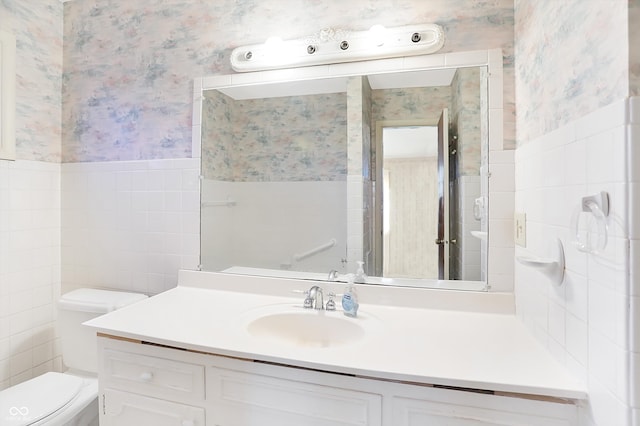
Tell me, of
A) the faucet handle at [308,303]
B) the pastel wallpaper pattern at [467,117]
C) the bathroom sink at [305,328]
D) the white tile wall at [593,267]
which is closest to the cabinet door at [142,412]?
the bathroom sink at [305,328]

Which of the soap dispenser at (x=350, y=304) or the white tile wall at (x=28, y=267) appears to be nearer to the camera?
the soap dispenser at (x=350, y=304)

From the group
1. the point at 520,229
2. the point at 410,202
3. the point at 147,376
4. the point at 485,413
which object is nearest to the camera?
the point at 485,413

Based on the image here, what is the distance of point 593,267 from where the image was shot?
0.73 metres

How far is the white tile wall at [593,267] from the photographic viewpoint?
0.63 meters

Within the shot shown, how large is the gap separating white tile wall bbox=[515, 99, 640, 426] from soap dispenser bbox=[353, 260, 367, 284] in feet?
2.11

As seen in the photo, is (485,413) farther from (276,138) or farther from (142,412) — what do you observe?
(276,138)

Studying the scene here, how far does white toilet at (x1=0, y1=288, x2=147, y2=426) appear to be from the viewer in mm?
1298

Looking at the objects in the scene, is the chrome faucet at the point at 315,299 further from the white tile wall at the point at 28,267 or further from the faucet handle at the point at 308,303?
the white tile wall at the point at 28,267

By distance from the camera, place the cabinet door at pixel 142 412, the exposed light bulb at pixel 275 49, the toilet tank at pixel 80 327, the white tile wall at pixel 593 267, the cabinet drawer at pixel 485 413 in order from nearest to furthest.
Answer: the white tile wall at pixel 593 267
the cabinet drawer at pixel 485 413
the cabinet door at pixel 142 412
the exposed light bulb at pixel 275 49
the toilet tank at pixel 80 327

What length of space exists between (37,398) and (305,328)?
3.91 ft

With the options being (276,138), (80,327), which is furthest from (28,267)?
(276,138)

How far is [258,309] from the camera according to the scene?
1.35 meters

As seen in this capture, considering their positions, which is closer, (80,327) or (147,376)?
(147,376)

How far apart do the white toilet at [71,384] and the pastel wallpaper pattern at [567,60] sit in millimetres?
1922
